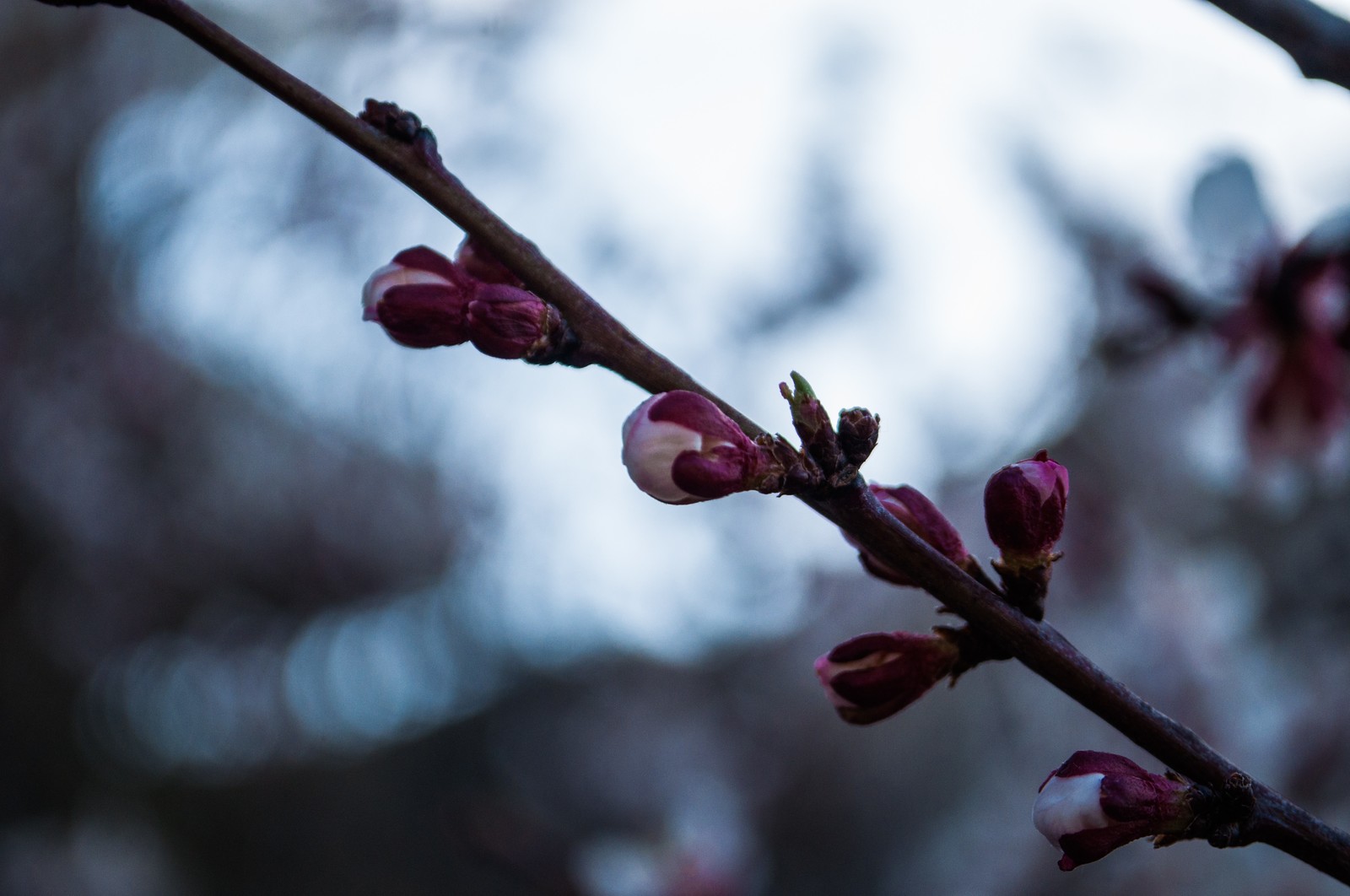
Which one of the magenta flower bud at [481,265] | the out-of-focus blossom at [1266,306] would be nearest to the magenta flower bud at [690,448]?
the magenta flower bud at [481,265]

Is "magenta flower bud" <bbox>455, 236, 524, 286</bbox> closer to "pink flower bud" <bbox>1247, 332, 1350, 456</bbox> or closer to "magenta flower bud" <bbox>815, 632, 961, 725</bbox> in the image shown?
"magenta flower bud" <bbox>815, 632, 961, 725</bbox>

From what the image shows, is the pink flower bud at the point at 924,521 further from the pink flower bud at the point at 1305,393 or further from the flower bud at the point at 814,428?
the pink flower bud at the point at 1305,393

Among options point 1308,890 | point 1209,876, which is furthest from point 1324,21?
point 1209,876

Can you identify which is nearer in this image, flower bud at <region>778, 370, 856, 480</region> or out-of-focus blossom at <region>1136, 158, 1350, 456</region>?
flower bud at <region>778, 370, 856, 480</region>

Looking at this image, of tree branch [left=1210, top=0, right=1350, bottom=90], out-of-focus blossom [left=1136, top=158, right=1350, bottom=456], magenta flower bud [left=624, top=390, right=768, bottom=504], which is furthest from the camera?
out-of-focus blossom [left=1136, top=158, right=1350, bottom=456]

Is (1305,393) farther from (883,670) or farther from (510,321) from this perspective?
(510,321)

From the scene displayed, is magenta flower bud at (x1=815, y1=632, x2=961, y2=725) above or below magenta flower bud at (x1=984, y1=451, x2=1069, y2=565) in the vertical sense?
below

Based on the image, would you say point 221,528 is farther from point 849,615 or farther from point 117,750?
point 849,615

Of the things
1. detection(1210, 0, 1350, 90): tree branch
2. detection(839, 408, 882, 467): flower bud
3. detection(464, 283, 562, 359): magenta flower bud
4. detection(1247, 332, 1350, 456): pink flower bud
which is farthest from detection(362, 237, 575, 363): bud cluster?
detection(1247, 332, 1350, 456): pink flower bud
